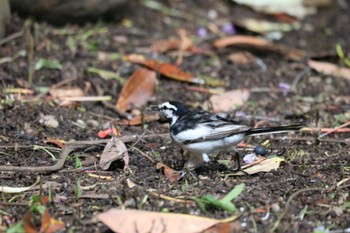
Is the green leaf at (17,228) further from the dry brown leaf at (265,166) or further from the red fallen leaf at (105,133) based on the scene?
the red fallen leaf at (105,133)

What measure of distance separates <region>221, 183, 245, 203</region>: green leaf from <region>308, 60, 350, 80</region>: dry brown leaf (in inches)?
146

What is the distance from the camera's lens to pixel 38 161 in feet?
17.0

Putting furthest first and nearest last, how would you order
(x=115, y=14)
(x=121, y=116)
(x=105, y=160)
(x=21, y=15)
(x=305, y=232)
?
(x=115, y=14)
(x=21, y=15)
(x=121, y=116)
(x=105, y=160)
(x=305, y=232)

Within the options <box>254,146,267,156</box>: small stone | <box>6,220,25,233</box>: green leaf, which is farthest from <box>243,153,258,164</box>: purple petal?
<box>6,220,25,233</box>: green leaf

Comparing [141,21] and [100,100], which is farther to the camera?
[141,21]

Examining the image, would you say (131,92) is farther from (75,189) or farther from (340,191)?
(340,191)

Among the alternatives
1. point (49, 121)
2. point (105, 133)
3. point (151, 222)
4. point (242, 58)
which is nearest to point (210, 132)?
point (151, 222)

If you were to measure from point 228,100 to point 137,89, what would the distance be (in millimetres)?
902

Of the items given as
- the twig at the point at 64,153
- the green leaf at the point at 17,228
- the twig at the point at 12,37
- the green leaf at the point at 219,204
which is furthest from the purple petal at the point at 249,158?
the twig at the point at 12,37

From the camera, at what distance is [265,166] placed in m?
5.00

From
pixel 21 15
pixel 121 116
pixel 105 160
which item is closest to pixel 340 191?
pixel 105 160

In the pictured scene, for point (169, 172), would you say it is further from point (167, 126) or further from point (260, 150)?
point (167, 126)

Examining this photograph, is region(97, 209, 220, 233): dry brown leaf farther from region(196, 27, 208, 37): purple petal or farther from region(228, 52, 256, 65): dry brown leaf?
region(196, 27, 208, 37): purple petal

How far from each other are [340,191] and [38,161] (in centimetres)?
217
